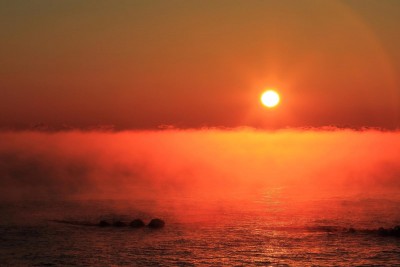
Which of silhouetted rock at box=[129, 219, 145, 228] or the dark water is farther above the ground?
silhouetted rock at box=[129, 219, 145, 228]

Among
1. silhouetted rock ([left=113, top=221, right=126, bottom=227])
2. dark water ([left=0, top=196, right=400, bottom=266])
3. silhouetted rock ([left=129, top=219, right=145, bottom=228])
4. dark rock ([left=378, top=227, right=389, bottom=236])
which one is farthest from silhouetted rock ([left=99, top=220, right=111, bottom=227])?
dark rock ([left=378, top=227, right=389, bottom=236])

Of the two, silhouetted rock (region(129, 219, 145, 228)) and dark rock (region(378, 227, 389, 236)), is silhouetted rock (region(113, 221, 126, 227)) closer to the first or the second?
silhouetted rock (region(129, 219, 145, 228))

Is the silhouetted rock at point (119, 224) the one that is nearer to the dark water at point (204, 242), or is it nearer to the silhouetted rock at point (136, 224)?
the silhouetted rock at point (136, 224)

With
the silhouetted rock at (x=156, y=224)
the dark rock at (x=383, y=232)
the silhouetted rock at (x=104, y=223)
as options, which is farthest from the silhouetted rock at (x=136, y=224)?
the dark rock at (x=383, y=232)

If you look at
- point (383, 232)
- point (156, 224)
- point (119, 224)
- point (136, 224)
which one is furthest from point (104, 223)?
point (383, 232)

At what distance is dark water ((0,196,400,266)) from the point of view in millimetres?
103375

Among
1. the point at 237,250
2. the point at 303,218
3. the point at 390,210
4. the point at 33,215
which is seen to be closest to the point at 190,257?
the point at 237,250

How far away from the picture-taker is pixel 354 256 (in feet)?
348

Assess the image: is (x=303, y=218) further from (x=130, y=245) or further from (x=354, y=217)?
(x=130, y=245)

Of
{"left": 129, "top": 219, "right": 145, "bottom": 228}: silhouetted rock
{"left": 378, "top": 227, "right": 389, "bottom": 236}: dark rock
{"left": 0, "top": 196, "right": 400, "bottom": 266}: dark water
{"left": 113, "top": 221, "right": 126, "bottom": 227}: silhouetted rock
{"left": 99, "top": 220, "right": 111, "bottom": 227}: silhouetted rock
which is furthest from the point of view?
{"left": 99, "top": 220, "right": 111, "bottom": 227}: silhouetted rock

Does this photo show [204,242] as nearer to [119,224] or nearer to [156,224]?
[156,224]

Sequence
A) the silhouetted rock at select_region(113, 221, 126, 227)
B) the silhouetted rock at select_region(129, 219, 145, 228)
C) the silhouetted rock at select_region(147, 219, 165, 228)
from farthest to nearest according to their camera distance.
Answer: the silhouetted rock at select_region(113, 221, 126, 227), the silhouetted rock at select_region(129, 219, 145, 228), the silhouetted rock at select_region(147, 219, 165, 228)

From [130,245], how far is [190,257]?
1842cm

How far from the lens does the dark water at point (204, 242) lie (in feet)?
339
